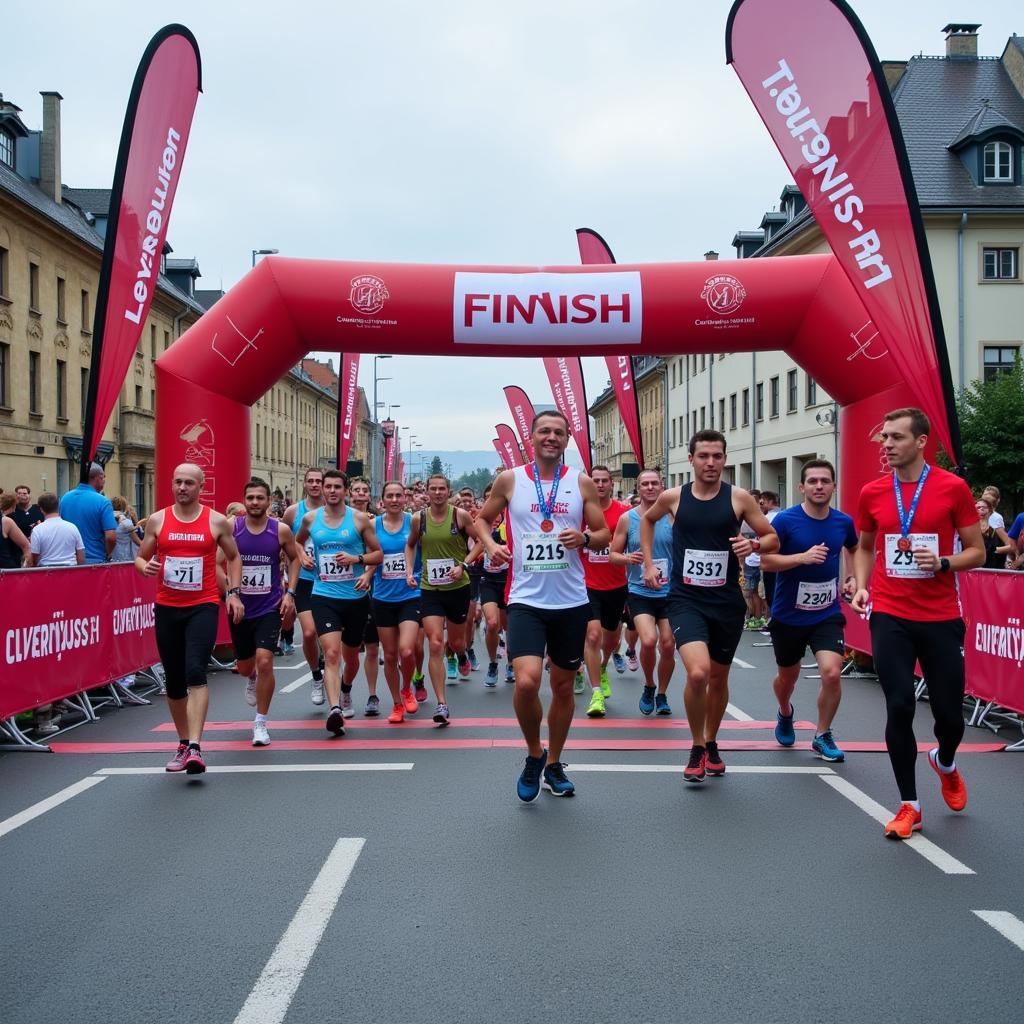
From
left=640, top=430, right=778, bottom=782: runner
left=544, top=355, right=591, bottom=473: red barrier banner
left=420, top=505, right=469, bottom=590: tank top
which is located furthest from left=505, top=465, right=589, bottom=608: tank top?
left=544, top=355, right=591, bottom=473: red barrier banner

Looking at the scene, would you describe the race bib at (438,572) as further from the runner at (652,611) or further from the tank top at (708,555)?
the tank top at (708,555)

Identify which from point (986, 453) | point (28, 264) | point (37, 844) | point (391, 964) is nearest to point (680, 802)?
point (391, 964)

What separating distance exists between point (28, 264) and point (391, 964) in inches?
1472

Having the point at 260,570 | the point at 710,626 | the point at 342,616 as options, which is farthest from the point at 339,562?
the point at 710,626

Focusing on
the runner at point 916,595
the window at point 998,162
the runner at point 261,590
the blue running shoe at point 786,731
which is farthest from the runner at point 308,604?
the window at point 998,162

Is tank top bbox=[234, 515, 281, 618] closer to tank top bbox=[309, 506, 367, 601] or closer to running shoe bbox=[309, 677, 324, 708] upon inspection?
tank top bbox=[309, 506, 367, 601]

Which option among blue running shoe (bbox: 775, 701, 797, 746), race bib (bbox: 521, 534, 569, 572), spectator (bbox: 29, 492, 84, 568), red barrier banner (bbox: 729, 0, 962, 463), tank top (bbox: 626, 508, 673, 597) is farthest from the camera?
spectator (bbox: 29, 492, 84, 568)

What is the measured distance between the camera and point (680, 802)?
6.61 meters

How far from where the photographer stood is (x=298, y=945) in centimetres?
425

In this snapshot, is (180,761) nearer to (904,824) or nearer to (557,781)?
(557,781)

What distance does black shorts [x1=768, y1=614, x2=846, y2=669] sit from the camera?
308 inches

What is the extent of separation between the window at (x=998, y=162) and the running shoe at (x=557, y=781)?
36395 millimetres

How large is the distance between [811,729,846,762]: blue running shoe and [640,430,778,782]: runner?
1.08 metres

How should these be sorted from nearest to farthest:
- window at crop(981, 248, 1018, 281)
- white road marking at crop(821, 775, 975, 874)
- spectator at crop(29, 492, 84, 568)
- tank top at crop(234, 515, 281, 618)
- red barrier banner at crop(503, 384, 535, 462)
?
white road marking at crop(821, 775, 975, 874) → tank top at crop(234, 515, 281, 618) → spectator at crop(29, 492, 84, 568) → red barrier banner at crop(503, 384, 535, 462) → window at crop(981, 248, 1018, 281)
